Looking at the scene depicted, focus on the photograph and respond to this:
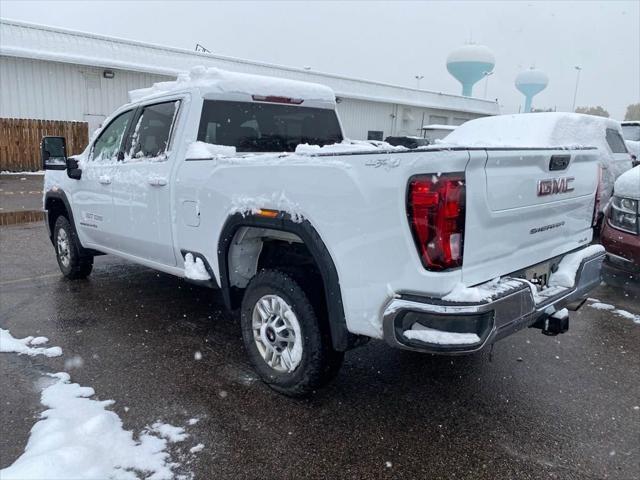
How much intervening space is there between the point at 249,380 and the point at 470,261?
1818mm

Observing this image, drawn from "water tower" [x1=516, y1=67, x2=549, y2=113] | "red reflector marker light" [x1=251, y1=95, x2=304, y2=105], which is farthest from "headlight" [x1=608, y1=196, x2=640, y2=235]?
"water tower" [x1=516, y1=67, x2=549, y2=113]

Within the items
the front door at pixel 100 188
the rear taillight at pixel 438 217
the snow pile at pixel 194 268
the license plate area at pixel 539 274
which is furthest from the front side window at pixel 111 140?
the license plate area at pixel 539 274

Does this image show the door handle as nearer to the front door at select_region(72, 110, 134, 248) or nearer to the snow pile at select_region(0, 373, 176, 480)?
the front door at select_region(72, 110, 134, 248)

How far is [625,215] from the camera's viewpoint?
5277 mm

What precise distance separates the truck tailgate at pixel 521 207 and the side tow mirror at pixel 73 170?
4269 millimetres

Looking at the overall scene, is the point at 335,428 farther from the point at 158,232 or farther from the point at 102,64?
the point at 102,64

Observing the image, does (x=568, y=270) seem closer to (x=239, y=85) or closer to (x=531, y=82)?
(x=239, y=85)

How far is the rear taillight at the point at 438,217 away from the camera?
234 cm

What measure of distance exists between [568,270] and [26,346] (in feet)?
13.3

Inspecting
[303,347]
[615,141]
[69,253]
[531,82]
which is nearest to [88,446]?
[303,347]

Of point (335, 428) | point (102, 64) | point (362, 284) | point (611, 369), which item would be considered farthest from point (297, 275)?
point (102, 64)

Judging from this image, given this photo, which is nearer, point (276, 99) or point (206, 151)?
point (206, 151)

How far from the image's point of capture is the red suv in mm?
5068

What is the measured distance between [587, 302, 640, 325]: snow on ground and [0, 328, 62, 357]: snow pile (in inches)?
203
